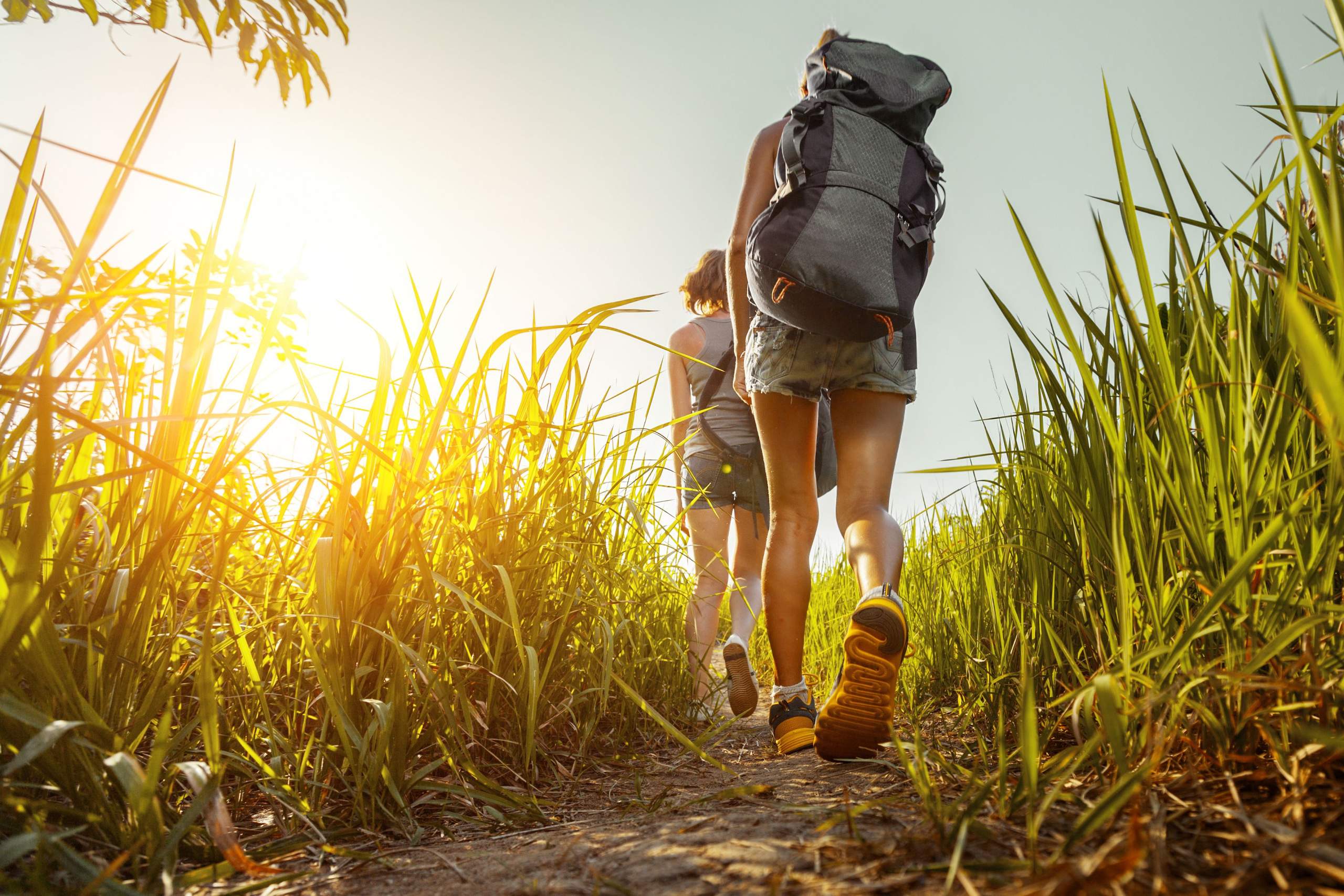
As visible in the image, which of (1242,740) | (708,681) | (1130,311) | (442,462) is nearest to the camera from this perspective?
(1242,740)

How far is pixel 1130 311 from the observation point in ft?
2.68

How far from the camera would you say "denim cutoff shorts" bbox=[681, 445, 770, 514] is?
9.83 feet

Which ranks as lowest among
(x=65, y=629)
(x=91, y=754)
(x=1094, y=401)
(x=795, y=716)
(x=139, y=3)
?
(x=795, y=716)

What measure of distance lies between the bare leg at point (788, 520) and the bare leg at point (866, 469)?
0.10 meters

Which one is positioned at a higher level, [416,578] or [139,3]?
[139,3]

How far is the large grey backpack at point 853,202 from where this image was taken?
5.47ft

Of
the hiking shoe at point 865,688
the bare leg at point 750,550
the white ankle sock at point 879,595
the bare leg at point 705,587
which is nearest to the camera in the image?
the hiking shoe at point 865,688

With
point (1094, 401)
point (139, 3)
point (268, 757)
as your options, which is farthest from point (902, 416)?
point (139, 3)

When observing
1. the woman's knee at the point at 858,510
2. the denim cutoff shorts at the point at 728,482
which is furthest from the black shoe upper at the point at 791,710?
the denim cutoff shorts at the point at 728,482

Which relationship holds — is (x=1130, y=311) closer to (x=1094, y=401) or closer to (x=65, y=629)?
(x=1094, y=401)

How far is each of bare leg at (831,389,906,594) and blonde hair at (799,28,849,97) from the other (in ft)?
3.05

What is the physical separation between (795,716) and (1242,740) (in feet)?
3.86

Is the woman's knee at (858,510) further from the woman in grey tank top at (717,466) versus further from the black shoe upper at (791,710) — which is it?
the woman in grey tank top at (717,466)

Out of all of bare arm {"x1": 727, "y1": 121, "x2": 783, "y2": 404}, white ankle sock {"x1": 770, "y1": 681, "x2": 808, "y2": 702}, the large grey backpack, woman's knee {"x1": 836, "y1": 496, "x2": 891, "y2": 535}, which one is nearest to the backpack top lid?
the large grey backpack
